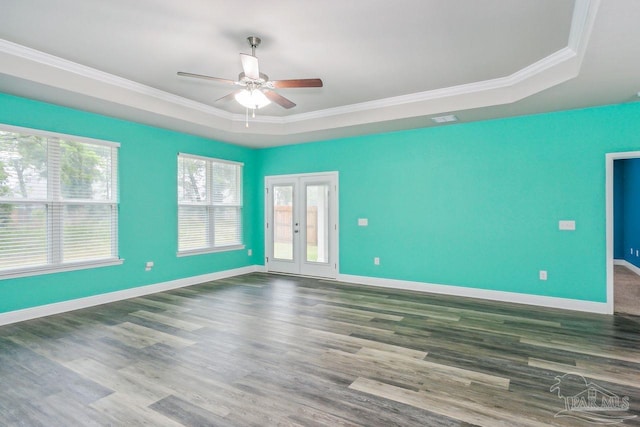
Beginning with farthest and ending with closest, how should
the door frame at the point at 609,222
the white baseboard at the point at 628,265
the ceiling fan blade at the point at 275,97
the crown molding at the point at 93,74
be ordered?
the white baseboard at the point at 628,265, the door frame at the point at 609,222, the ceiling fan blade at the point at 275,97, the crown molding at the point at 93,74

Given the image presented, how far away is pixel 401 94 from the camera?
15.9ft

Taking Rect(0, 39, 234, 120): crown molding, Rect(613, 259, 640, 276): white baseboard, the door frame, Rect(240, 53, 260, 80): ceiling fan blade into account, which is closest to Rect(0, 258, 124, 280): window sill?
Rect(0, 39, 234, 120): crown molding

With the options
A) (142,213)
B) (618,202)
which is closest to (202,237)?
(142,213)

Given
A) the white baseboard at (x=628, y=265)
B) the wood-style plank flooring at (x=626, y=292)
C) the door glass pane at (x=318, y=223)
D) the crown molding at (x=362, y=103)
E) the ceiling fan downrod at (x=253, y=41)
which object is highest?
the ceiling fan downrod at (x=253, y=41)

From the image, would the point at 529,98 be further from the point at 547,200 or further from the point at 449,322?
the point at 449,322

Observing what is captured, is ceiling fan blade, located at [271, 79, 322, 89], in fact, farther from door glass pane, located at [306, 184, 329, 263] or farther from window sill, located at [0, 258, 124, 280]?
window sill, located at [0, 258, 124, 280]

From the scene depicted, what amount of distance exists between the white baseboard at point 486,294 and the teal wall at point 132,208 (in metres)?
2.97

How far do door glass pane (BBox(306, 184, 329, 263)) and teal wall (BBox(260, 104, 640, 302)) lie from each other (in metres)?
0.36

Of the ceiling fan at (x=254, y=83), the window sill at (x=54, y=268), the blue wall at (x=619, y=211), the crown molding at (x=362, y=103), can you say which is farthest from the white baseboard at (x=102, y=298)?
the blue wall at (x=619, y=211)

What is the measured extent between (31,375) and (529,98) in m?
5.70

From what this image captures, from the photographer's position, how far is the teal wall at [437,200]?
174 inches

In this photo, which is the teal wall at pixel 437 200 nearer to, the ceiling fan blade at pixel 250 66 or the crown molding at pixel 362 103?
the crown molding at pixel 362 103

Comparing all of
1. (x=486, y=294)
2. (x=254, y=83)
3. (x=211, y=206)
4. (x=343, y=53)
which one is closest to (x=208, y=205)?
(x=211, y=206)

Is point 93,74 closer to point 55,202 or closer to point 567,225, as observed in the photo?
point 55,202
